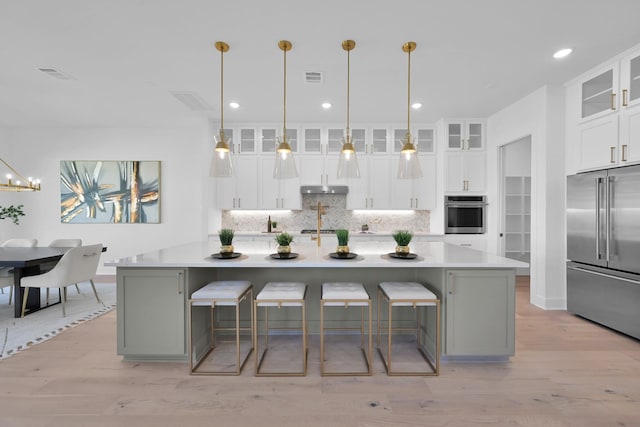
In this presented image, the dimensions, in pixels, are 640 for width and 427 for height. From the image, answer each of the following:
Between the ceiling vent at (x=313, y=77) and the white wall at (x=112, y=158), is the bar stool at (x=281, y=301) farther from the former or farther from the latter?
the white wall at (x=112, y=158)

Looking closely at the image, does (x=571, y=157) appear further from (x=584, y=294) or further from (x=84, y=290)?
(x=84, y=290)

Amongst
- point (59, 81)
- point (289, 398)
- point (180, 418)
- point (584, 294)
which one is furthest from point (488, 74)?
point (59, 81)

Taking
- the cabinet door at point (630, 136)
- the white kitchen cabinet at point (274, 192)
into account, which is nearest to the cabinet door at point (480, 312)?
the cabinet door at point (630, 136)

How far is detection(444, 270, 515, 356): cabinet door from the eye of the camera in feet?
8.17

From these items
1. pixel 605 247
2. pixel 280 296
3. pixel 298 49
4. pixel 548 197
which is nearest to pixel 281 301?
pixel 280 296

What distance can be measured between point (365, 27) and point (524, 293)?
175 inches

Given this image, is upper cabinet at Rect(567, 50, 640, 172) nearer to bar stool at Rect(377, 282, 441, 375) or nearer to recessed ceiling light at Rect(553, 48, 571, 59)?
recessed ceiling light at Rect(553, 48, 571, 59)

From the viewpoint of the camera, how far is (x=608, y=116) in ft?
11.0

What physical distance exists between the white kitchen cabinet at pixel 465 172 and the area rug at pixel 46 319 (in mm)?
5347

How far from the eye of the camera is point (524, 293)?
4773 millimetres

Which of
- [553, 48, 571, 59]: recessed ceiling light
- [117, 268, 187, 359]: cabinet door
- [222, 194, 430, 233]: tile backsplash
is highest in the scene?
[553, 48, 571, 59]: recessed ceiling light

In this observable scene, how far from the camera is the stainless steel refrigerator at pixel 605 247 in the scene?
303cm

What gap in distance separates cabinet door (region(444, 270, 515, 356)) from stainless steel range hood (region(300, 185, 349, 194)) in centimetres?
304

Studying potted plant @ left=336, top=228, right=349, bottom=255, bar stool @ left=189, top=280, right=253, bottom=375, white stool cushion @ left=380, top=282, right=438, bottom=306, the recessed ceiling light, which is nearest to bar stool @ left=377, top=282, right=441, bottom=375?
white stool cushion @ left=380, top=282, right=438, bottom=306
